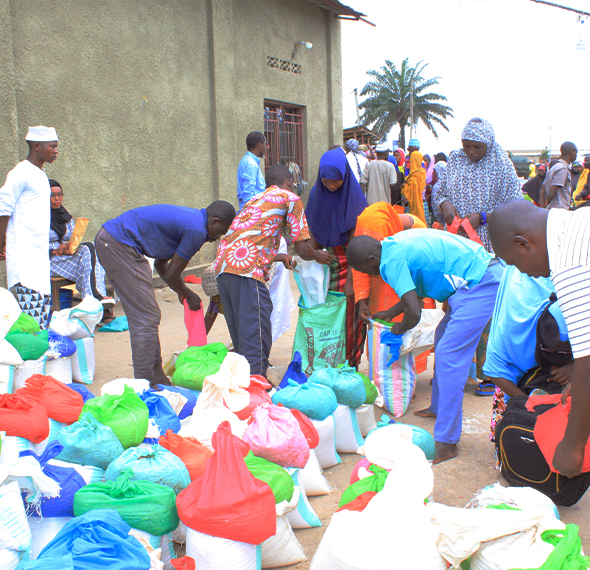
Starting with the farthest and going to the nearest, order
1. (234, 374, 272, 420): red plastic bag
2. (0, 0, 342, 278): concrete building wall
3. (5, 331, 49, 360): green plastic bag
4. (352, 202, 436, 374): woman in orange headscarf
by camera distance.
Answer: (0, 0, 342, 278): concrete building wall, (352, 202, 436, 374): woman in orange headscarf, (5, 331, 49, 360): green plastic bag, (234, 374, 272, 420): red plastic bag

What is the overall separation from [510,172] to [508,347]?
1896 mm

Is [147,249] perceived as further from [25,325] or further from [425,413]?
[425,413]

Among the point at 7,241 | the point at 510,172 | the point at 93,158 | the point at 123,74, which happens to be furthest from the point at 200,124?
the point at 510,172

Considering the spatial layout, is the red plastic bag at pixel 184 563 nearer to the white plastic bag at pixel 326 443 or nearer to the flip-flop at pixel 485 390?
the white plastic bag at pixel 326 443

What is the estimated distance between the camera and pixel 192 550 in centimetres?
194

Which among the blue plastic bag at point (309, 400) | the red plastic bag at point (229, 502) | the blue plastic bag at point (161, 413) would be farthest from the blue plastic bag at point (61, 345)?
the red plastic bag at point (229, 502)

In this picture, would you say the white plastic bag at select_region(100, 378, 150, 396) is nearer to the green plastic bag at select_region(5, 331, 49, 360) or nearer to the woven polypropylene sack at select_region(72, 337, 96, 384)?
the green plastic bag at select_region(5, 331, 49, 360)

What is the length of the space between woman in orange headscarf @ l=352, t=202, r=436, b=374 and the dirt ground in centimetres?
56

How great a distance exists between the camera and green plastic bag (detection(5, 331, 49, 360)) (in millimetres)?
3611

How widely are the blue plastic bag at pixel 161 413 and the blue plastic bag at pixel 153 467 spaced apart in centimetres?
58

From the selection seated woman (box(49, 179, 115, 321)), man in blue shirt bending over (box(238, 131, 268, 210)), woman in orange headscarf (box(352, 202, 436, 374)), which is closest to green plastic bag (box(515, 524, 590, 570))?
woman in orange headscarf (box(352, 202, 436, 374))

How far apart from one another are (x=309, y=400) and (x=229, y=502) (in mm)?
1040

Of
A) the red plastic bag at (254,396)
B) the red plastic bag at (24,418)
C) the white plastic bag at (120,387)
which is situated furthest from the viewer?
the red plastic bag at (254,396)

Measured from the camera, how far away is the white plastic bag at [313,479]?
2664mm
